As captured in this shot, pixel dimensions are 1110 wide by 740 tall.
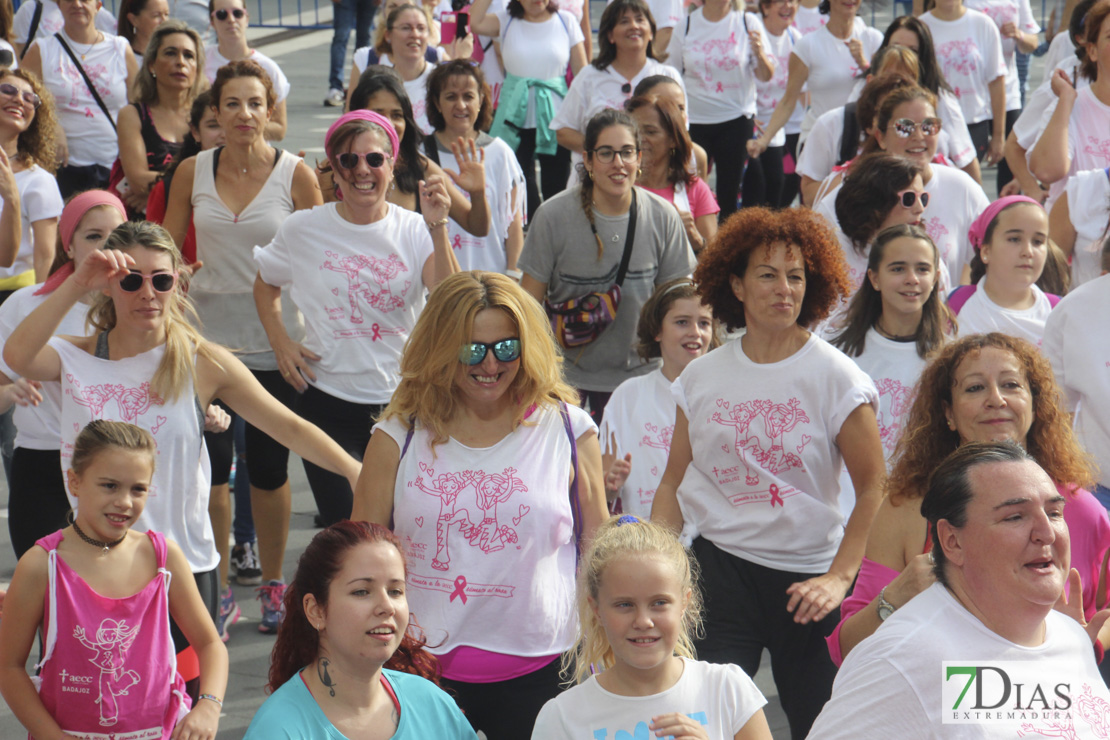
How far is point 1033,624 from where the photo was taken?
2.67m

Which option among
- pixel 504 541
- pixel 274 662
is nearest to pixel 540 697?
pixel 504 541

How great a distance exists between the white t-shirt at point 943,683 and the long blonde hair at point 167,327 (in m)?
2.22

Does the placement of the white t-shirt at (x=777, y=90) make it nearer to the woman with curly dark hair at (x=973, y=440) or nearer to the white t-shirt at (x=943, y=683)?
the woman with curly dark hair at (x=973, y=440)

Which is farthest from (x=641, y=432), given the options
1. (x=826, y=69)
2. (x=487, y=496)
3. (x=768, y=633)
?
(x=826, y=69)

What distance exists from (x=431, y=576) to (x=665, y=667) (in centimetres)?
69

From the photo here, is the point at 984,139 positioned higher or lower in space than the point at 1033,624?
higher

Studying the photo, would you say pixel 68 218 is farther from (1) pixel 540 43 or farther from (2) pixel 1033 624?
(1) pixel 540 43

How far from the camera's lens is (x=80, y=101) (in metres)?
8.21

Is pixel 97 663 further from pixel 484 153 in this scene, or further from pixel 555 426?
pixel 484 153

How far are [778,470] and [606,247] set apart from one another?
1.93m

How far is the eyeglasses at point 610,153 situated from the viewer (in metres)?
5.55

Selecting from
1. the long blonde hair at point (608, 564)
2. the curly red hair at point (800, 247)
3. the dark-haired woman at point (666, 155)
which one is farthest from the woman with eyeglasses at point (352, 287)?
the long blonde hair at point (608, 564)

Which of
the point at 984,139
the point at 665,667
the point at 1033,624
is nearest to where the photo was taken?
the point at 1033,624

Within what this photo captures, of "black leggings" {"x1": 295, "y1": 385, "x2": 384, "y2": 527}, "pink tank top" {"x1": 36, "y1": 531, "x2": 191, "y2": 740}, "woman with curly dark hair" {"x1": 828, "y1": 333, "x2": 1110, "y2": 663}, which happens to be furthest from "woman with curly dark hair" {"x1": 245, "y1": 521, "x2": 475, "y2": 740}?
"black leggings" {"x1": 295, "y1": 385, "x2": 384, "y2": 527}
